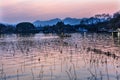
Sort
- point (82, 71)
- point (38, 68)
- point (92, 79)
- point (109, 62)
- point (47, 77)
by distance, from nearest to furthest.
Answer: point (92, 79) < point (47, 77) < point (82, 71) < point (38, 68) < point (109, 62)

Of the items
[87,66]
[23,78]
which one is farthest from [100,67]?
[23,78]

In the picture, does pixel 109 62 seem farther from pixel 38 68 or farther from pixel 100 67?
pixel 38 68

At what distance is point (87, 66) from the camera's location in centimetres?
2536

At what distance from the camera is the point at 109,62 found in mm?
27406

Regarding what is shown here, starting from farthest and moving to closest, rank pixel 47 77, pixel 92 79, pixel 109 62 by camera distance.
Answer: pixel 109 62, pixel 47 77, pixel 92 79

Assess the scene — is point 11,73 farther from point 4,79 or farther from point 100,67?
point 100,67

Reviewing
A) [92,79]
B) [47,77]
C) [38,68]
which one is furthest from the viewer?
[38,68]

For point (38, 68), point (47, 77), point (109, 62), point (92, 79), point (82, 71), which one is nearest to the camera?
point (92, 79)

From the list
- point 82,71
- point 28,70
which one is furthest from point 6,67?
point 82,71

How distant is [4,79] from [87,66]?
759 cm

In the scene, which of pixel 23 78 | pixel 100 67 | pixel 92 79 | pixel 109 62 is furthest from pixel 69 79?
pixel 109 62

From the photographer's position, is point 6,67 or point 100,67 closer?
point 100,67

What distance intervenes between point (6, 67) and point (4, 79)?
246 inches

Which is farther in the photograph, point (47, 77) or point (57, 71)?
point (57, 71)
